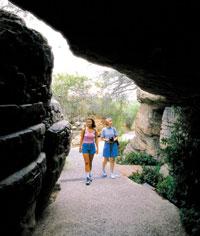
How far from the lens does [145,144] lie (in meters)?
12.8

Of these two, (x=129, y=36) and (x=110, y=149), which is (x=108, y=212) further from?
(x=129, y=36)

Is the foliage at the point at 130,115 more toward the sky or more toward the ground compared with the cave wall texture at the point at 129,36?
more toward the ground

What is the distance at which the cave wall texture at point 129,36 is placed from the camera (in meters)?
2.42

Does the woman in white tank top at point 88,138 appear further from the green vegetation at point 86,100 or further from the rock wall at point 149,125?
the green vegetation at point 86,100

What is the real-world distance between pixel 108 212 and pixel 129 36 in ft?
13.9

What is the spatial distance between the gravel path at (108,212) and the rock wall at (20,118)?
1.62 m

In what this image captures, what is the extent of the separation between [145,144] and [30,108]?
9.88 metres

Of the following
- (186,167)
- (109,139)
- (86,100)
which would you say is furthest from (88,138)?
(86,100)

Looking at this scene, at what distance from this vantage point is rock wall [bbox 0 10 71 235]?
2.87 m

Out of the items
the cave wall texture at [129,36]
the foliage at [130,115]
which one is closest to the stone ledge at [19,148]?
A: the cave wall texture at [129,36]

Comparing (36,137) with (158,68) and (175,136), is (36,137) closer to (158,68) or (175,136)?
(158,68)

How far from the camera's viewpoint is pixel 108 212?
18.9ft

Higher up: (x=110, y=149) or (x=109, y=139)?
(x=109, y=139)

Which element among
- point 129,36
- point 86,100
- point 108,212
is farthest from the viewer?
point 86,100
